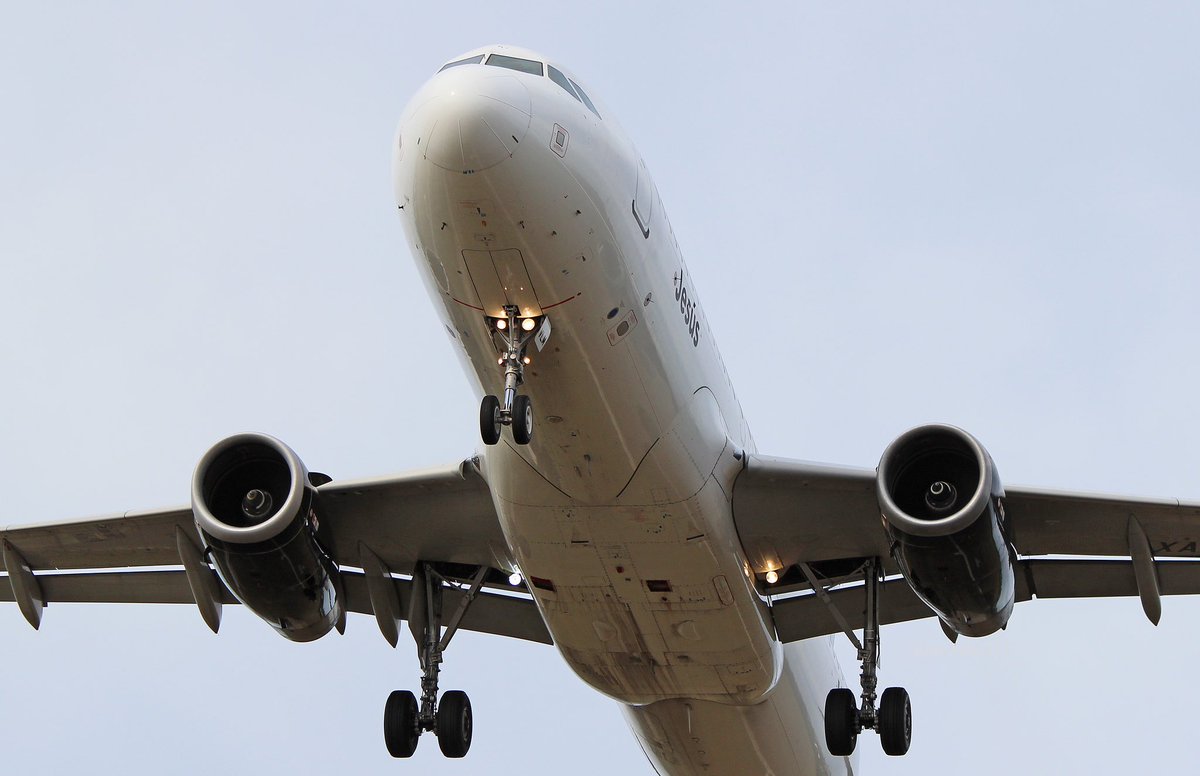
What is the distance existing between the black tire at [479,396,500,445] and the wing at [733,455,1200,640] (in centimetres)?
332

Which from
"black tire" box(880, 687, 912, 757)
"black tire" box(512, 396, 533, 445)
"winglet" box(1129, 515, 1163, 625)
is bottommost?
"black tire" box(880, 687, 912, 757)

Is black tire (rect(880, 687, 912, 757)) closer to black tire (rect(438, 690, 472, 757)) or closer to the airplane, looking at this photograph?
the airplane

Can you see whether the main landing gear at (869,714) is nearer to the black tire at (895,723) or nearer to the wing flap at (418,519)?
the black tire at (895,723)

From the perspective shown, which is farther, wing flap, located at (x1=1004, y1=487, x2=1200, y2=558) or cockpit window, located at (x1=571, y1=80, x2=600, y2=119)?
wing flap, located at (x1=1004, y1=487, x2=1200, y2=558)

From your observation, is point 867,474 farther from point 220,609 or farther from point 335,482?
point 220,609

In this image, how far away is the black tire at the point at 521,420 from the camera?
42.4ft

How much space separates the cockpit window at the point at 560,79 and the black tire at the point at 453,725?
7.19m

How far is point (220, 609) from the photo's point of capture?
695 inches

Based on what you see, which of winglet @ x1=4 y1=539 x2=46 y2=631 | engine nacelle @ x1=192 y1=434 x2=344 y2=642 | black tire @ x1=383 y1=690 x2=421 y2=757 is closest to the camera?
engine nacelle @ x1=192 y1=434 x2=344 y2=642

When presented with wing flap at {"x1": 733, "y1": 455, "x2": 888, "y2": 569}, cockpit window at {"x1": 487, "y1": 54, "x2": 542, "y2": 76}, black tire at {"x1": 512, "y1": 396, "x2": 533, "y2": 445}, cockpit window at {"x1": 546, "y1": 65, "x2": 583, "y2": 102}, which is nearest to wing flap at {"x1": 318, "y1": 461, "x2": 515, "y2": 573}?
wing flap at {"x1": 733, "y1": 455, "x2": 888, "y2": 569}

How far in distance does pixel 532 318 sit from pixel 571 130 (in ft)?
5.07

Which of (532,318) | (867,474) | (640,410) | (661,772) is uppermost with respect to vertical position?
(532,318)

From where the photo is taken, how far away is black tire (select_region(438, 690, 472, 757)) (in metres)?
17.2

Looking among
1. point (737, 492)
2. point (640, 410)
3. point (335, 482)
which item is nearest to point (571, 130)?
point (640, 410)
